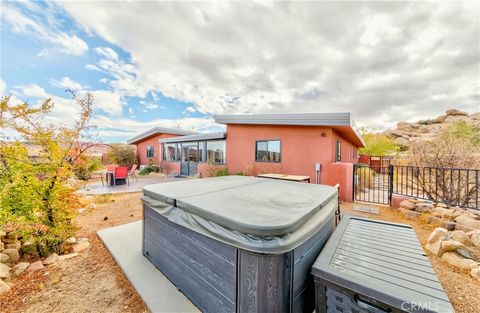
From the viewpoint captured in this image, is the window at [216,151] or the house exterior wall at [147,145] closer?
the window at [216,151]

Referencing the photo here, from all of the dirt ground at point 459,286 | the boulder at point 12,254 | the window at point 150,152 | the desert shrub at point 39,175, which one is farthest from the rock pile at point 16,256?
the window at point 150,152

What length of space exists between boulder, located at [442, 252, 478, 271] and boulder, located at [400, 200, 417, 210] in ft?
7.73

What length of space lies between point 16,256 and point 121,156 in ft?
51.8

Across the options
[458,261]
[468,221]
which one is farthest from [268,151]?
[458,261]

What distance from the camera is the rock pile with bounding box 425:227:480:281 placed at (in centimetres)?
243

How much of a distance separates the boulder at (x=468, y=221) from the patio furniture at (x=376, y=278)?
3027mm

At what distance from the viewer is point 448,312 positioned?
0.95 meters

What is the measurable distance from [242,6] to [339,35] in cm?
356

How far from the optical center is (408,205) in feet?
15.5

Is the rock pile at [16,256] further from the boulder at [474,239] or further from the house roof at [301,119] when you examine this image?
the house roof at [301,119]

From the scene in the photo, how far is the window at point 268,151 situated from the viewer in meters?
7.96

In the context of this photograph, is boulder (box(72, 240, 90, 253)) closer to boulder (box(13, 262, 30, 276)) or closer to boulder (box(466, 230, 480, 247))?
boulder (box(13, 262, 30, 276))

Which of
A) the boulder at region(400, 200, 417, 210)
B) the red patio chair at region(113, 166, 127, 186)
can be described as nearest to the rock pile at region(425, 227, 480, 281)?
the boulder at region(400, 200, 417, 210)

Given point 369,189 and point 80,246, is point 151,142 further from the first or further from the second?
point 369,189
